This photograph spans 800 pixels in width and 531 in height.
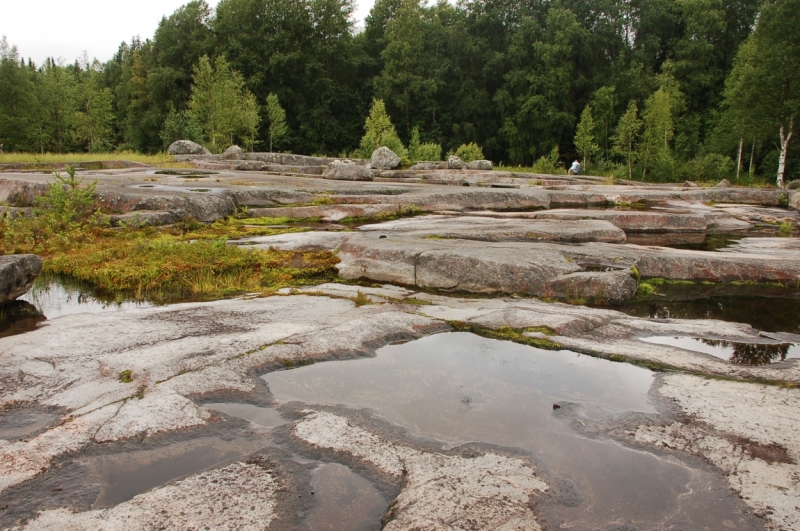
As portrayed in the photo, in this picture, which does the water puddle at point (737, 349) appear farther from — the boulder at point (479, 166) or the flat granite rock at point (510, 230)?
the boulder at point (479, 166)

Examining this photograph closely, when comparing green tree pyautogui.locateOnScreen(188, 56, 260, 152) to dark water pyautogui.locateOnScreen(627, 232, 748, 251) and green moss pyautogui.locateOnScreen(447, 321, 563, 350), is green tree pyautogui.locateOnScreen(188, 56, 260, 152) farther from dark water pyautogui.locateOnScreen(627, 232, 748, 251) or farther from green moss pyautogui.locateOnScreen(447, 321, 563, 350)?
green moss pyautogui.locateOnScreen(447, 321, 563, 350)

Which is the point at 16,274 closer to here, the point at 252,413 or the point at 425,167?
the point at 252,413

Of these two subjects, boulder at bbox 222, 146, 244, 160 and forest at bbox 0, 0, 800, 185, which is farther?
forest at bbox 0, 0, 800, 185

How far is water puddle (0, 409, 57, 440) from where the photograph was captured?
2988mm

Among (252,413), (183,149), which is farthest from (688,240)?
(183,149)

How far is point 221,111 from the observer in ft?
112

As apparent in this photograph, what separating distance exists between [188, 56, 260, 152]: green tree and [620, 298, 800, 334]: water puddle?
31.4 metres

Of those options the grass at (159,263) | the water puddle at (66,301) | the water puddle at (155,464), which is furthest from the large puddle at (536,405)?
the water puddle at (66,301)

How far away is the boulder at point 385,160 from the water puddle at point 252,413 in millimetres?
22380

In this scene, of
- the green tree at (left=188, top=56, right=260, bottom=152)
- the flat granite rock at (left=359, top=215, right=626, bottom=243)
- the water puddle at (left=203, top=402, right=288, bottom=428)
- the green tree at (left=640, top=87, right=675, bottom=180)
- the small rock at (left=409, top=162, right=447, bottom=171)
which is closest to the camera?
the water puddle at (left=203, top=402, right=288, bottom=428)

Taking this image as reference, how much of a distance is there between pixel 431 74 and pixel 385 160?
1219 inches

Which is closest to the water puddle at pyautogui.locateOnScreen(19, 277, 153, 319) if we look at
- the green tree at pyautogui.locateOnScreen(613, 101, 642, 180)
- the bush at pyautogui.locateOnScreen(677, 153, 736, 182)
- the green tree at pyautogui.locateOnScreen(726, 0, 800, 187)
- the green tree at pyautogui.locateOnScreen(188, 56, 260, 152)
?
the green tree at pyautogui.locateOnScreen(613, 101, 642, 180)

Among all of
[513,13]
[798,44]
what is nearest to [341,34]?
[513,13]

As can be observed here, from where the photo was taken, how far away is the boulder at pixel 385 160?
83.3ft
